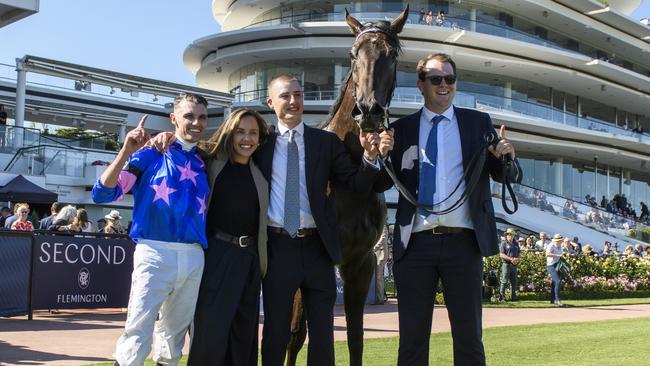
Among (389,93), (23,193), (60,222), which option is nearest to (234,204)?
(389,93)

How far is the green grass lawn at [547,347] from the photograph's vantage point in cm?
820

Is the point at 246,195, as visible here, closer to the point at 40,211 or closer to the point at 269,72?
the point at 40,211

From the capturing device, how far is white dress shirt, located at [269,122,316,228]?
4.70 meters

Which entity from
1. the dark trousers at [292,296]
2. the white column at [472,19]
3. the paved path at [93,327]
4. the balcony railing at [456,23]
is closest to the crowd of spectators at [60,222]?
the paved path at [93,327]

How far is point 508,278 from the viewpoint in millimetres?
18328

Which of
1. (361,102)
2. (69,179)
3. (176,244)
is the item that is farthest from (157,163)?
(69,179)

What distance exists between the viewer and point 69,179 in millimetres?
26844

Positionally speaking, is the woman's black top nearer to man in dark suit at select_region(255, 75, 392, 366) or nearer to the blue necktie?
man in dark suit at select_region(255, 75, 392, 366)

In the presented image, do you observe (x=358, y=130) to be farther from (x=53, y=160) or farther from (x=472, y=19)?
(x=472, y=19)

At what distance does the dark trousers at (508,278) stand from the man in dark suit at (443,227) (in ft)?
45.0

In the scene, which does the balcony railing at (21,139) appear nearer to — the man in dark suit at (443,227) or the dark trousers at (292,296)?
the dark trousers at (292,296)

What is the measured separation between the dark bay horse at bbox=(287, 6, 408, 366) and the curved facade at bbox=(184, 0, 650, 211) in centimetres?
3221

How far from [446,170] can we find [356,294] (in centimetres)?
139

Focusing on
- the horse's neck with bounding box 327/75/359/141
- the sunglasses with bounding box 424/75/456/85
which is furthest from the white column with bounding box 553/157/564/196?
the sunglasses with bounding box 424/75/456/85
